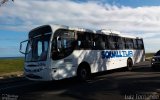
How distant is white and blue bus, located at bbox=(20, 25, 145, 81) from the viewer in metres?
14.7

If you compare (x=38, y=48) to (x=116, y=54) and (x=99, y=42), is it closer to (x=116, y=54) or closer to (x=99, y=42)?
(x=99, y=42)

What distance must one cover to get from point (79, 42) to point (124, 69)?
8495mm

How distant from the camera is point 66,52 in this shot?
50.8 ft

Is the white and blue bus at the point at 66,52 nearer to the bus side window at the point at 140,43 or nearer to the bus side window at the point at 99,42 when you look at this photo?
the bus side window at the point at 99,42

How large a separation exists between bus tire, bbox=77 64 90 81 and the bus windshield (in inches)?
105

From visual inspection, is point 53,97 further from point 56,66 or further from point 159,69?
point 159,69

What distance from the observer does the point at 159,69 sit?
75.3 feet

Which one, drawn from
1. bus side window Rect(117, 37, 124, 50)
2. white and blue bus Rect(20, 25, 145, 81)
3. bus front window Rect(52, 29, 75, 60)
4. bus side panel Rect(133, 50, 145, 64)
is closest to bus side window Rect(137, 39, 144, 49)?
bus side panel Rect(133, 50, 145, 64)

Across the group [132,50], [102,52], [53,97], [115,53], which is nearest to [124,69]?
[132,50]

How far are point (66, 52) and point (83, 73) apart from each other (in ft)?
6.98

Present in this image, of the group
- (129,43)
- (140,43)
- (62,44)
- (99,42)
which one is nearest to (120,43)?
(129,43)

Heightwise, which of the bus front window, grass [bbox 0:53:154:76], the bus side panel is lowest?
grass [bbox 0:53:154:76]

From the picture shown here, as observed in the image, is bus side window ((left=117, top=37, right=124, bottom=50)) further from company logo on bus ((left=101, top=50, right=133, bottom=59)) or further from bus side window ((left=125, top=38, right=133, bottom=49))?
bus side window ((left=125, top=38, right=133, bottom=49))

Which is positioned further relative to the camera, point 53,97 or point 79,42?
point 79,42
